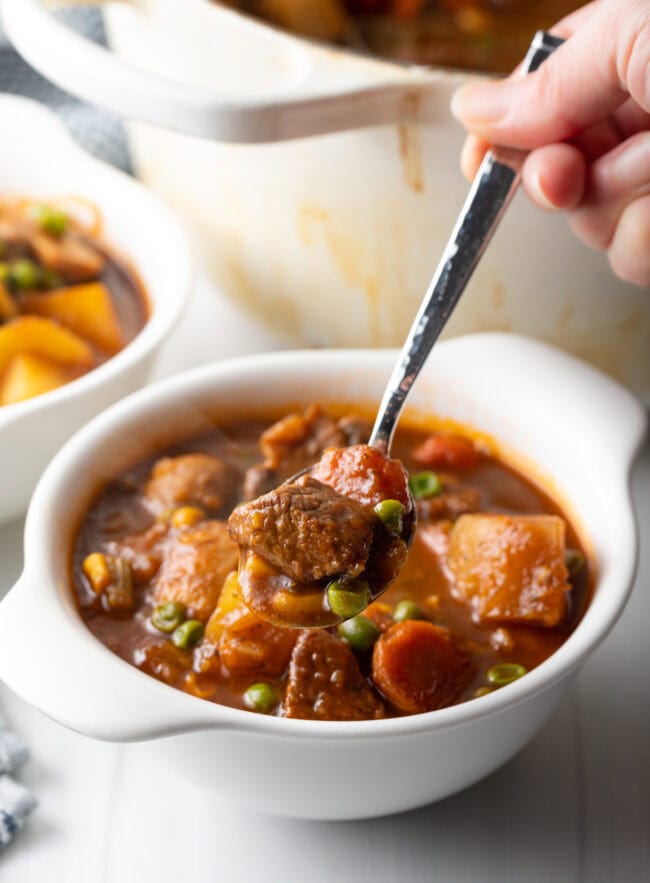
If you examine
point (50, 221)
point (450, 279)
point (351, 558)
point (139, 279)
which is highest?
point (450, 279)

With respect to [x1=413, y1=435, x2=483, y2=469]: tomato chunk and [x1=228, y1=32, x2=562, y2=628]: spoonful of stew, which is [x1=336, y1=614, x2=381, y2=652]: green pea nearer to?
[x1=228, y1=32, x2=562, y2=628]: spoonful of stew

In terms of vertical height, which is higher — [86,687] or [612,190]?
[612,190]

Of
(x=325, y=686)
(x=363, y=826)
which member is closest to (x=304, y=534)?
(x=325, y=686)

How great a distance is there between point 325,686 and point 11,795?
19.0 inches

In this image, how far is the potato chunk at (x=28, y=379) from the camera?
7.24ft

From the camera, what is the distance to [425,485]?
1.92 metres

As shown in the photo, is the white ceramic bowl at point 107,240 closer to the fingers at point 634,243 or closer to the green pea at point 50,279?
the green pea at point 50,279

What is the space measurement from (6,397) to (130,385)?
0.81 ft

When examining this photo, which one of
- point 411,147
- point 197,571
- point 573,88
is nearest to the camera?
point 197,571

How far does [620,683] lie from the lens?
191 centimetres

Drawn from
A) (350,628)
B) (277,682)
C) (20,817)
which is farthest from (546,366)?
(20,817)

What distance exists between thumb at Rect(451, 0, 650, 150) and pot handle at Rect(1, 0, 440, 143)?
132 mm

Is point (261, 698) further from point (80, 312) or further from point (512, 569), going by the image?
point (80, 312)

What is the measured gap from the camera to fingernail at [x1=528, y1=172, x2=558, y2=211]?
1921mm
